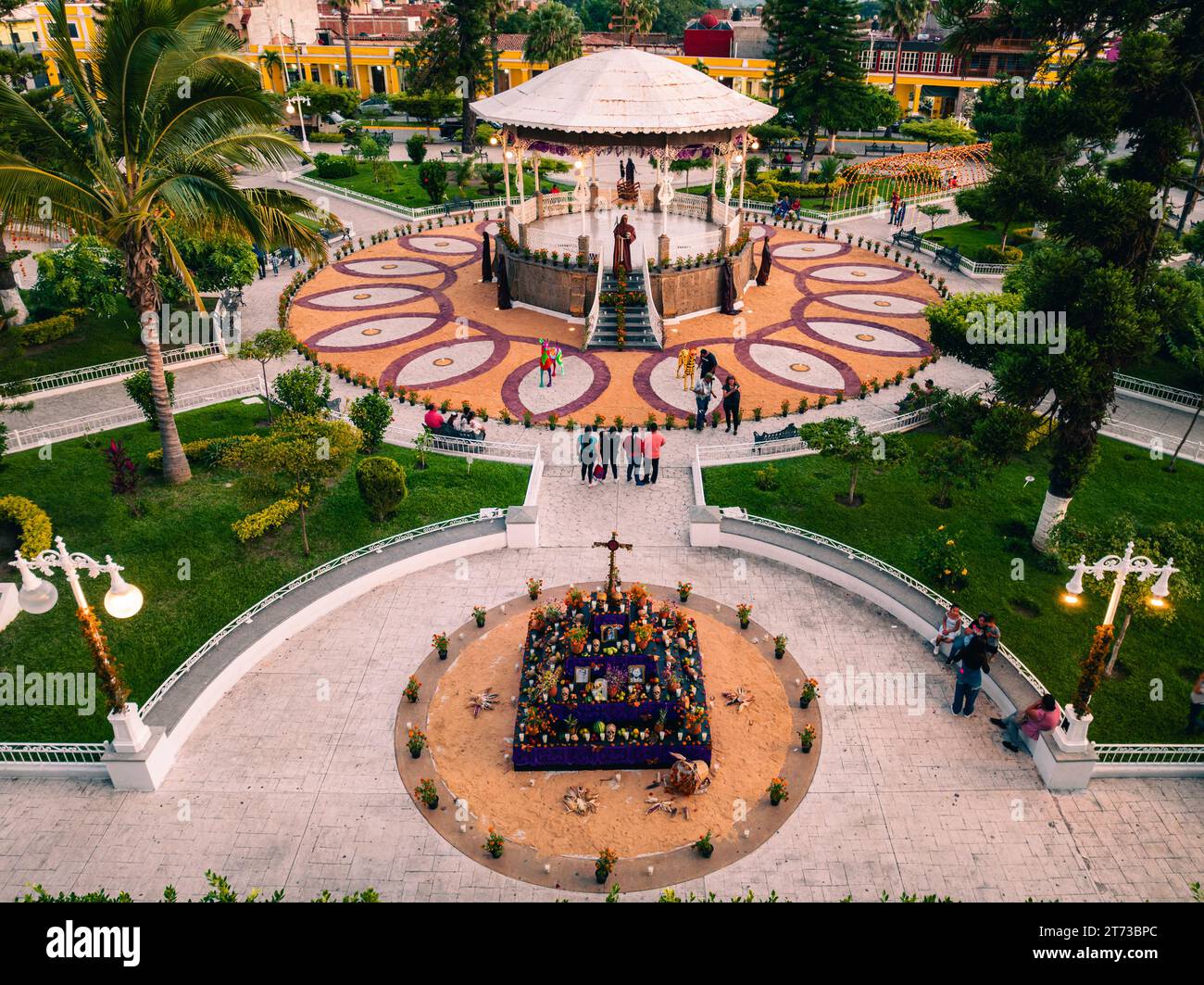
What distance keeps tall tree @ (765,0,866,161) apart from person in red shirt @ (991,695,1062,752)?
5246cm

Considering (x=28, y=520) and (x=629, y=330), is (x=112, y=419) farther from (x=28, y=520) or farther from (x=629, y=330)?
(x=629, y=330)

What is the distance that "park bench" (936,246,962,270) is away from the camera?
4375 cm

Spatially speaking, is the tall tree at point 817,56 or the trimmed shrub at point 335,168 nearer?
the tall tree at point 817,56

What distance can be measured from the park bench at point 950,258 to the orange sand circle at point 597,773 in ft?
109

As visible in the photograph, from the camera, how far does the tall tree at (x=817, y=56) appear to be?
2271 inches

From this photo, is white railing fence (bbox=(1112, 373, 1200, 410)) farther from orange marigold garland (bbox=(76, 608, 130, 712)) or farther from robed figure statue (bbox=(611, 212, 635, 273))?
orange marigold garland (bbox=(76, 608, 130, 712))

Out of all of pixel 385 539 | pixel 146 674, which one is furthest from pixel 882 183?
pixel 146 674

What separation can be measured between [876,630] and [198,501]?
1853 centimetres

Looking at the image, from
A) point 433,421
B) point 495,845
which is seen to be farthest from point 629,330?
point 495,845

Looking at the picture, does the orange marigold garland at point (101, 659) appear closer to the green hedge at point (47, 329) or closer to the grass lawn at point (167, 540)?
the grass lawn at point (167, 540)

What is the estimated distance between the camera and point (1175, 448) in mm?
26406

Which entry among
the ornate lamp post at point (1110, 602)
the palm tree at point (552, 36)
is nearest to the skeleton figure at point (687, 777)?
the ornate lamp post at point (1110, 602)

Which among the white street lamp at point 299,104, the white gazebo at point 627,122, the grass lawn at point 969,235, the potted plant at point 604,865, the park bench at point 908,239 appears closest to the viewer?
the potted plant at point 604,865

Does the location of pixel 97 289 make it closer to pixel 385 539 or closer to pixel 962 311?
pixel 385 539
